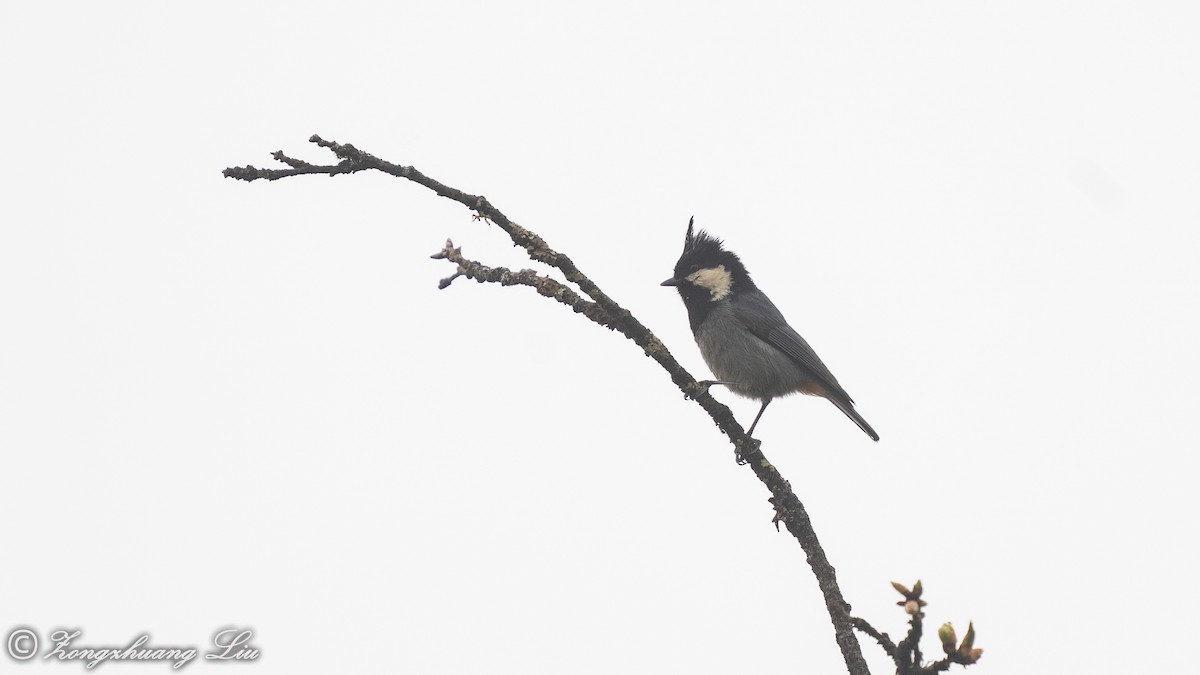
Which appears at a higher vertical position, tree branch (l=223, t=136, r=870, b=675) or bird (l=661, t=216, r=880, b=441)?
bird (l=661, t=216, r=880, b=441)

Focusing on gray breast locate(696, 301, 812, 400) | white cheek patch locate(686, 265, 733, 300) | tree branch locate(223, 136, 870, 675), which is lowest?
tree branch locate(223, 136, 870, 675)

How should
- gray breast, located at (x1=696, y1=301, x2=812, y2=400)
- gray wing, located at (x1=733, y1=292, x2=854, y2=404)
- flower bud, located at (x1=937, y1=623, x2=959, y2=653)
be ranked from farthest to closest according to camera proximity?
gray wing, located at (x1=733, y1=292, x2=854, y2=404)
gray breast, located at (x1=696, y1=301, x2=812, y2=400)
flower bud, located at (x1=937, y1=623, x2=959, y2=653)

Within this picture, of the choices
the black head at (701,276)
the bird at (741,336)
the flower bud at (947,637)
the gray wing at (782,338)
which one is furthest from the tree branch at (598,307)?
the black head at (701,276)

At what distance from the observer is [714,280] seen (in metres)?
8.41

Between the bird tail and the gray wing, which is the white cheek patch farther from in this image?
the bird tail

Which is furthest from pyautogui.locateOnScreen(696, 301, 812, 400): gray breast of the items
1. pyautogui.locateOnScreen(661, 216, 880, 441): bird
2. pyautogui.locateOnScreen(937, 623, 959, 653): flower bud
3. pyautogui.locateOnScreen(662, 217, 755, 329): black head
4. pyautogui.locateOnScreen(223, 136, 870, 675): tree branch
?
pyautogui.locateOnScreen(937, 623, 959, 653): flower bud

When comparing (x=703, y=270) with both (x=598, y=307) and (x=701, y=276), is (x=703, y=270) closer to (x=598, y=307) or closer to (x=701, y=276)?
(x=701, y=276)

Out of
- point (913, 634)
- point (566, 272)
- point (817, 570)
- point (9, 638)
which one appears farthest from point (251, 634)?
point (913, 634)

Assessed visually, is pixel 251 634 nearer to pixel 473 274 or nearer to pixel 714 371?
pixel 473 274

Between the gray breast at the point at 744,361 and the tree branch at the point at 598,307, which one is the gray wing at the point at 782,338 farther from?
the tree branch at the point at 598,307

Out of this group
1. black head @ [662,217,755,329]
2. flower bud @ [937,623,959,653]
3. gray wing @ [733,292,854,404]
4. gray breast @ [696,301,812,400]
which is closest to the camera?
flower bud @ [937,623,959,653]

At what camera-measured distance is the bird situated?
26.2ft

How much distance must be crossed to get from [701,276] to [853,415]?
165cm

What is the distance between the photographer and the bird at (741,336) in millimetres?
8000
